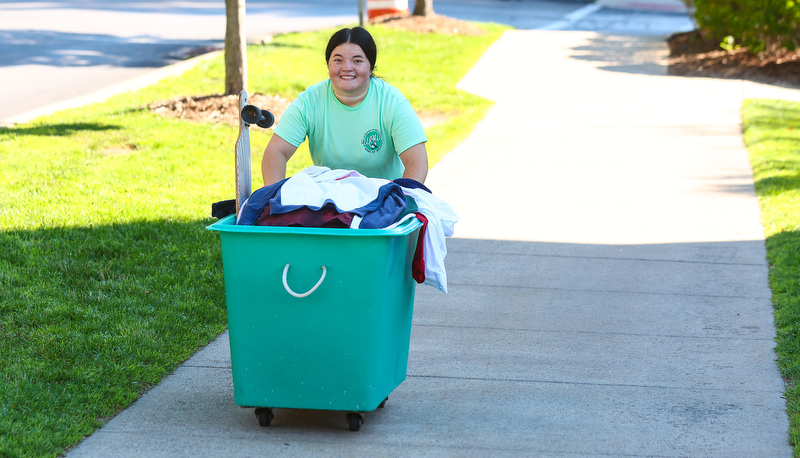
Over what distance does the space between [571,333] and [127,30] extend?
1534cm

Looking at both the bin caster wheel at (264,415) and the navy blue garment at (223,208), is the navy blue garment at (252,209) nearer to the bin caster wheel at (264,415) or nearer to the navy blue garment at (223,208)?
the navy blue garment at (223,208)

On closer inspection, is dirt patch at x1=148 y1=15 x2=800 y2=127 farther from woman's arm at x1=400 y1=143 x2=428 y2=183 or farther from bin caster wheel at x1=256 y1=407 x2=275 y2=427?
bin caster wheel at x1=256 y1=407 x2=275 y2=427

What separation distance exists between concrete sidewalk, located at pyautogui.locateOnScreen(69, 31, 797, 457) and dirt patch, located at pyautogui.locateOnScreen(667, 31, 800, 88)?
15.5 ft

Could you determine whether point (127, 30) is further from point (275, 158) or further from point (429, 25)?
point (275, 158)

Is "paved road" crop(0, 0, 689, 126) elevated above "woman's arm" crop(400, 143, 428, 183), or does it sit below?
below

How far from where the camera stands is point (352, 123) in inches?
157

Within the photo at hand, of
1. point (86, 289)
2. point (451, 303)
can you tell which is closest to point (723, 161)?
point (451, 303)

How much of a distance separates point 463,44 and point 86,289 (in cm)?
1354

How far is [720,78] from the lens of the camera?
14.2m

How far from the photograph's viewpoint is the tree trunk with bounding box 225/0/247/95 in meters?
9.95

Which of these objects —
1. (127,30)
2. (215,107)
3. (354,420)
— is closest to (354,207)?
(354,420)

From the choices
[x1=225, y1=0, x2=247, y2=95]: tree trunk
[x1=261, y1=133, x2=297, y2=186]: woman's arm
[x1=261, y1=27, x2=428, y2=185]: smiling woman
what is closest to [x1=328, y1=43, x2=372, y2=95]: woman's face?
[x1=261, y1=27, x2=428, y2=185]: smiling woman

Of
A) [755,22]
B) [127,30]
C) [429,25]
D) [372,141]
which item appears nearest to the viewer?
[372,141]

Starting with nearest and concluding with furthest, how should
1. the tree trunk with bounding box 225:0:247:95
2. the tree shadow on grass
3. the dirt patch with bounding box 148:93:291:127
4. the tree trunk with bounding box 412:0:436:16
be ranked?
1. the tree shadow on grass
2. the dirt patch with bounding box 148:93:291:127
3. the tree trunk with bounding box 225:0:247:95
4. the tree trunk with bounding box 412:0:436:16
